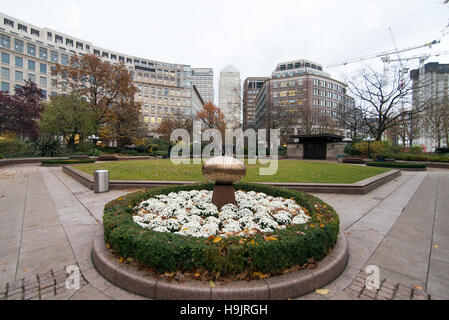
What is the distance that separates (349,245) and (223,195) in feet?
10.0

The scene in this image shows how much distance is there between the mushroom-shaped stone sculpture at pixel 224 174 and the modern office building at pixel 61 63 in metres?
41.6

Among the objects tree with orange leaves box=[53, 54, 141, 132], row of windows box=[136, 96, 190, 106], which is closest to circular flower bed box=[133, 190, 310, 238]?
tree with orange leaves box=[53, 54, 141, 132]

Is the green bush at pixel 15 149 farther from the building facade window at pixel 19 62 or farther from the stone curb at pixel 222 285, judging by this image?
the building facade window at pixel 19 62

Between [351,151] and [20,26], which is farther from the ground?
[20,26]

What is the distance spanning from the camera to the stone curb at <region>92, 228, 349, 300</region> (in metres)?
2.30

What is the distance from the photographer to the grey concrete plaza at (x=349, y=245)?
103 inches

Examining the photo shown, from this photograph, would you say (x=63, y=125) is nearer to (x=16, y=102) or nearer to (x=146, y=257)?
(x=16, y=102)

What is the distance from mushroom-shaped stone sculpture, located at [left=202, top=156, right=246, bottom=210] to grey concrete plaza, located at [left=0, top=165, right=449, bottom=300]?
2888 mm

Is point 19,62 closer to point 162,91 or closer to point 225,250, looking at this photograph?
point 162,91

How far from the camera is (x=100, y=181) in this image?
28.3 feet

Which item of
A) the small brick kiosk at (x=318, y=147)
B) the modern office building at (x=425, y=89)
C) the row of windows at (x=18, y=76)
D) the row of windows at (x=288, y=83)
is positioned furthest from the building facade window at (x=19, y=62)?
the modern office building at (x=425, y=89)

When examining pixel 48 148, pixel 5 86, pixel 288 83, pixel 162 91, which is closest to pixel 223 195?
pixel 48 148
